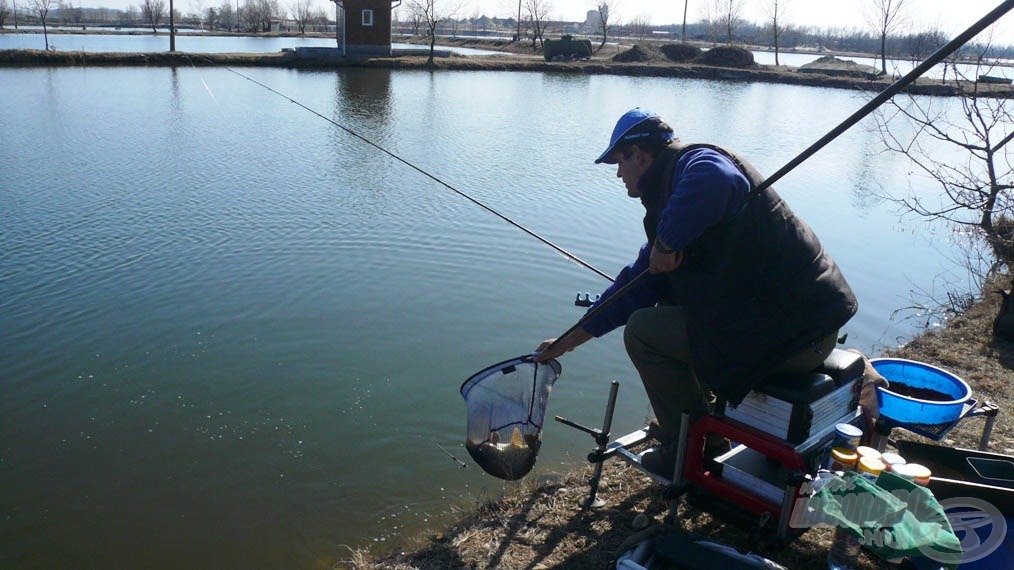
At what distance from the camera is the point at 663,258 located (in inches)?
104

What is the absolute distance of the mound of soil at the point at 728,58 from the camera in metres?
45.8

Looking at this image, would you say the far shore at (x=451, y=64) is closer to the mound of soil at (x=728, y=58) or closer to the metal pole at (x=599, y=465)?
the mound of soil at (x=728, y=58)

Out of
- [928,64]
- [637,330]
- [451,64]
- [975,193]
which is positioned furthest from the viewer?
[451,64]

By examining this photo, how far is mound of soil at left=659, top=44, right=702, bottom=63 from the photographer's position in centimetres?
4784

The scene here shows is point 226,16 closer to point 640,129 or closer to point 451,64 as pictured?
point 451,64

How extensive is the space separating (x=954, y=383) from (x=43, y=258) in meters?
7.66

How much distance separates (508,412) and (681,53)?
159 ft

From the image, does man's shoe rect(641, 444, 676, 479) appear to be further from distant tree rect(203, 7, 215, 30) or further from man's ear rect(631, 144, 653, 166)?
distant tree rect(203, 7, 215, 30)

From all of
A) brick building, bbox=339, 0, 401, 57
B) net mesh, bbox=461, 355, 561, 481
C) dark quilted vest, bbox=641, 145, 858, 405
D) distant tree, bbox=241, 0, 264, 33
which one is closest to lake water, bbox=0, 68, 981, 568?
net mesh, bbox=461, 355, 561, 481

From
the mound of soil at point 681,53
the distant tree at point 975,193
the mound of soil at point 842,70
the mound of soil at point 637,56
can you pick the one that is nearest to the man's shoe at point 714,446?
the distant tree at point 975,193

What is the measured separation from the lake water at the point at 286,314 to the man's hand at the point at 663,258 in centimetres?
192

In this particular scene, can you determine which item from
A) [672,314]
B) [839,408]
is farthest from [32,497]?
[839,408]

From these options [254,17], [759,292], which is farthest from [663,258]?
[254,17]

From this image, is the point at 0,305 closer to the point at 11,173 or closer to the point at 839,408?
the point at 11,173
